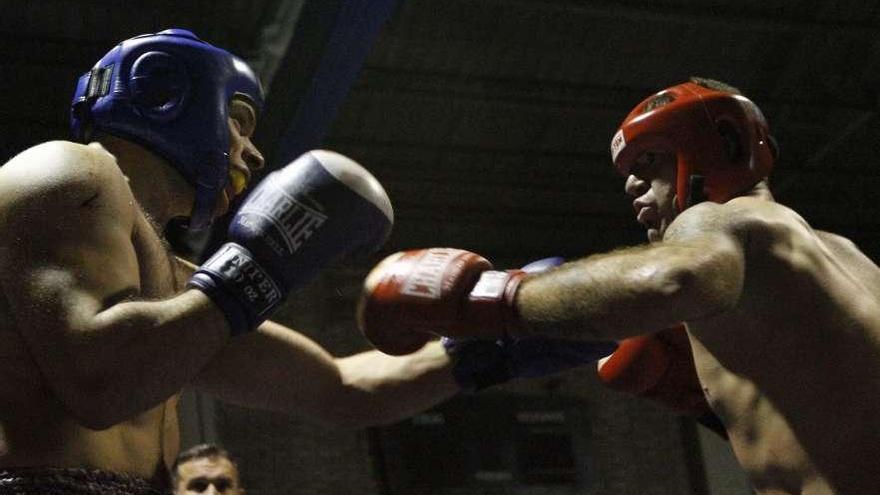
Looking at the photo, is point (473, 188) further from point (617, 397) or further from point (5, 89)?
point (5, 89)

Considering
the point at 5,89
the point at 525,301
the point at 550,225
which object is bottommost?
the point at 550,225

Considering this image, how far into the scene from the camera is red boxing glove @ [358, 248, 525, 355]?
1.94 m

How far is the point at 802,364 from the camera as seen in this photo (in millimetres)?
2045

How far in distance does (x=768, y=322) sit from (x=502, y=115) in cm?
499

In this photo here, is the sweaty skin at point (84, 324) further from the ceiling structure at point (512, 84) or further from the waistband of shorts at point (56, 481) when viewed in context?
the ceiling structure at point (512, 84)

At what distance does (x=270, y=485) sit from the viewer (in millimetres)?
7066

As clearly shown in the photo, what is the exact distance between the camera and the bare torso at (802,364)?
2008 mm

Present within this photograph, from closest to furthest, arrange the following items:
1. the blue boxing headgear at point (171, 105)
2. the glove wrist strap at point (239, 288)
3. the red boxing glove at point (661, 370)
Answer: the glove wrist strap at point (239, 288) < the blue boxing headgear at point (171, 105) < the red boxing glove at point (661, 370)

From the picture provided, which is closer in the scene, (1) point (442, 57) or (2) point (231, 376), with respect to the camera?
(2) point (231, 376)

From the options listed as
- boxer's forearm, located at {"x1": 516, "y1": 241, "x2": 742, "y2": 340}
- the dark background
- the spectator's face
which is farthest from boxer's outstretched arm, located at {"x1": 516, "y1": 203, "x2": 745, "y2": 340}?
the dark background

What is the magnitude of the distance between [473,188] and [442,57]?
150cm

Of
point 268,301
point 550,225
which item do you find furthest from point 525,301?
point 550,225

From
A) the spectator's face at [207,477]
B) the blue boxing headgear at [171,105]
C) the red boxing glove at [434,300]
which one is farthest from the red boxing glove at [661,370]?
the spectator's face at [207,477]

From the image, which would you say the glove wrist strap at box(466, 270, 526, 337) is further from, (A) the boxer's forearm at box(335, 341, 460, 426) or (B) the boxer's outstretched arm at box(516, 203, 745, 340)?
(A) the boxer's forearm at box(335, 341, 460, 426)
